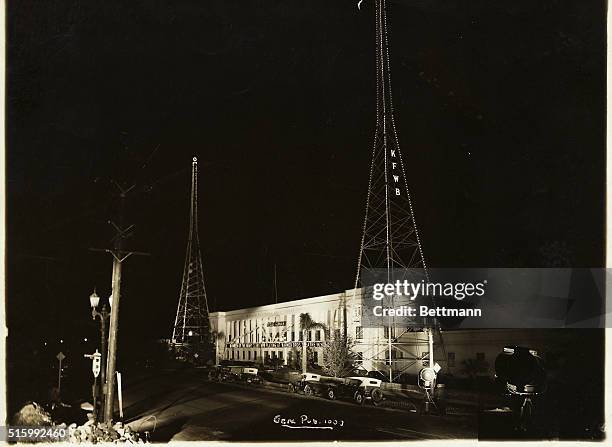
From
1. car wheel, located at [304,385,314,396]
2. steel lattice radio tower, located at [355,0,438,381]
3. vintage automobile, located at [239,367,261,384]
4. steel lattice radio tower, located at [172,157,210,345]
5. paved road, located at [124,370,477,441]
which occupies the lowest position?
paved road, located at [124,370,477,441]

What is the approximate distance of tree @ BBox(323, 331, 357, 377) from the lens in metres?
5.72

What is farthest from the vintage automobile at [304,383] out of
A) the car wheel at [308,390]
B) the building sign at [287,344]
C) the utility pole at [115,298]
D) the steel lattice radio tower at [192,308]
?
the utility pole at [115,298]

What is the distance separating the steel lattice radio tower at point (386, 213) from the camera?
5.71 meters

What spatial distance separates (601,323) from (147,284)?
11.9 ft

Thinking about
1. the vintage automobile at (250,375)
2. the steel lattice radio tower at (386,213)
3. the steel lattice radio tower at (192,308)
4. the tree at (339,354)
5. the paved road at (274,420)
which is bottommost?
the paved road at (274,420)

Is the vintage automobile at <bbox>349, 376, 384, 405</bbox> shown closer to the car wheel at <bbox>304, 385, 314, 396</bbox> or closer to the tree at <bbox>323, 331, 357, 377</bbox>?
the tree at <bbox>323, 331, 357, 377</bbox>

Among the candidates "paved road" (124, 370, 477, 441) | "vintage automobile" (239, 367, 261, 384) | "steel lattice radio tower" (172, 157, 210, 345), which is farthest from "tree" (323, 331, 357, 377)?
"steel lattice radio tower" (172, 157, 210, 345)

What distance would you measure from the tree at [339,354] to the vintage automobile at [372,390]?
0.12 m

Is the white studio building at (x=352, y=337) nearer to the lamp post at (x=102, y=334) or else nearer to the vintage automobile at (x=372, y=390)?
the vintage automobile at (x=372, y=390)

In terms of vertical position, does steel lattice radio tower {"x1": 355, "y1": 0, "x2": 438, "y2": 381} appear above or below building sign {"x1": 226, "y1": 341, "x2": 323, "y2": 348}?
above

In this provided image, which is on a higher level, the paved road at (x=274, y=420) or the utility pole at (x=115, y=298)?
the utility pole at (x=115, y=298)

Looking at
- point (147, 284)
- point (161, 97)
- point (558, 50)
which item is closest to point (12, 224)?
point (147, 284)

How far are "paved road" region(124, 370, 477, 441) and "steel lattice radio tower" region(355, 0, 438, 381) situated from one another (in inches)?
16.9

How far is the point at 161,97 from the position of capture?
5910 millimetres
